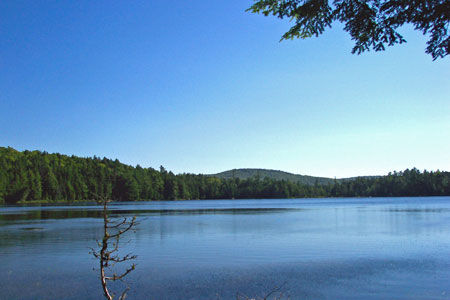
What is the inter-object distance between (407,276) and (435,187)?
180 metres

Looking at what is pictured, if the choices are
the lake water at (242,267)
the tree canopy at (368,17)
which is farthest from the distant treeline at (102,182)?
the tree canopy at (368,17)

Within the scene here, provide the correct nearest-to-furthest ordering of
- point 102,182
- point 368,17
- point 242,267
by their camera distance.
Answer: point 368,17 < point 242,267 < point 102,182

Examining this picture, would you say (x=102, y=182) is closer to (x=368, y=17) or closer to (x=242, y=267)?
(x=242, y=267)

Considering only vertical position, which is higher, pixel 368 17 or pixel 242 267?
pixel 368 17

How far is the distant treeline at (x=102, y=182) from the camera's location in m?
122

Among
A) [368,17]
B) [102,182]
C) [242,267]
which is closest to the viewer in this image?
[368,17]

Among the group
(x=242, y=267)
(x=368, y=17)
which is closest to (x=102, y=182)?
(x=242, y=267)

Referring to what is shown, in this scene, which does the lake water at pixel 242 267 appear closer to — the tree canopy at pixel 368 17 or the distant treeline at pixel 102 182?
the tree canopy at pixel 368 17

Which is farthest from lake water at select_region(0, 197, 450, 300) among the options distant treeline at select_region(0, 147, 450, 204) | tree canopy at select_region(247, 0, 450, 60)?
distant treeline at select_region(0, 147, 450, 204)

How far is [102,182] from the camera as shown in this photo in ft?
495

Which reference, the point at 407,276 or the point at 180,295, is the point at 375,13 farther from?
the point at 407,276

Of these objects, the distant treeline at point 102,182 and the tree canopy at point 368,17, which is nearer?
the tree canopy at point 368,17

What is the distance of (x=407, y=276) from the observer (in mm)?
14969

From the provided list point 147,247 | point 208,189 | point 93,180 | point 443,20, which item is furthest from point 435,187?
point 443,20
